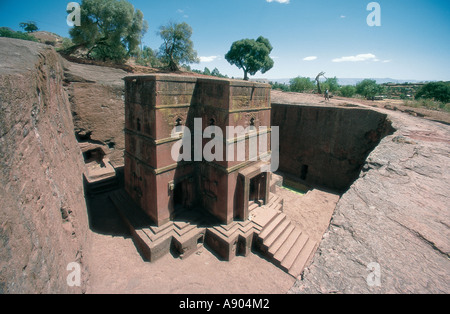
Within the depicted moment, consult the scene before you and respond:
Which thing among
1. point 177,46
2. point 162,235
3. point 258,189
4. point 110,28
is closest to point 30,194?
point 162,235

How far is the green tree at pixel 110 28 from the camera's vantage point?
17828 millimetres

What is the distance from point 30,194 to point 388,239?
19.0ft

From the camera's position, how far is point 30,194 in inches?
165

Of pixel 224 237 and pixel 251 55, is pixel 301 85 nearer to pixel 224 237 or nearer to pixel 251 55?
pixel 251 55

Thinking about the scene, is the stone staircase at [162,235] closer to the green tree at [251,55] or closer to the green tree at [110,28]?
the green tree at [110,28]

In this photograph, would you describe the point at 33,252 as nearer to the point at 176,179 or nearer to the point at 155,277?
the point at 155,277

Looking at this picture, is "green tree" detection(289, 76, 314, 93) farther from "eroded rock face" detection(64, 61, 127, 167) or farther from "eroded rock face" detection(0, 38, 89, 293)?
"eroded rock face" detection(0, 38, 89, 293)

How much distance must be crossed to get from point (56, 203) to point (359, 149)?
1597 cm

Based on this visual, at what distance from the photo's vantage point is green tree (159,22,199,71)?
27203mm

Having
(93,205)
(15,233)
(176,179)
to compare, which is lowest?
(93,205)

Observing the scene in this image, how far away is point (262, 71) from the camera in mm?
42781

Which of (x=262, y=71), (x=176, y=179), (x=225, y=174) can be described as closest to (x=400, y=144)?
(x=225, y=174)

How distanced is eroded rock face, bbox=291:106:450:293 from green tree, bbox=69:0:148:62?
21.9 m

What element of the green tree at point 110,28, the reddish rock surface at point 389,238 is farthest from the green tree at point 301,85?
the reddish rock surface at point 389,238
